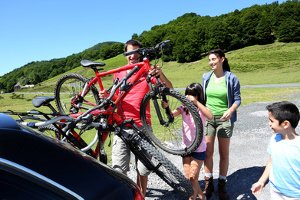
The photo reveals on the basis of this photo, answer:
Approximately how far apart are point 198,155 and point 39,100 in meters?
2.11

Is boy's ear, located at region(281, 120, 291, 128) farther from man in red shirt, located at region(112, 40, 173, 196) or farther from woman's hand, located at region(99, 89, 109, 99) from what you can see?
woman's hand, located at region(99, 89, 109, 99)

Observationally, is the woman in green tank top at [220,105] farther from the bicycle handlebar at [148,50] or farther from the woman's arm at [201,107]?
the bicycle handlebar at [148,50]

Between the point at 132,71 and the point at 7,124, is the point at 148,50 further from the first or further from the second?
the point at 7,124

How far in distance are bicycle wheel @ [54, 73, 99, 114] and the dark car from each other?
9.64ft

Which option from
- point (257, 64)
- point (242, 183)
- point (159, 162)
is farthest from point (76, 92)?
point (257, 64)

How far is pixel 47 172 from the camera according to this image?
5.77 feet

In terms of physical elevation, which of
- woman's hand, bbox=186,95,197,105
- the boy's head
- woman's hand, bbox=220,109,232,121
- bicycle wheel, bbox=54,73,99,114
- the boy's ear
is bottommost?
woman's hand, bbox=220,109,232,121

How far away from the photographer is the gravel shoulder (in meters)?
4.99

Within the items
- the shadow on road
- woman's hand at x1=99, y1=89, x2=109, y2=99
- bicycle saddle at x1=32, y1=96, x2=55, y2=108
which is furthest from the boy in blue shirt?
bicycle saddle at x1=32, y1=96, x2=55, y2=108

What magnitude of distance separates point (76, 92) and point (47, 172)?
4240 mm

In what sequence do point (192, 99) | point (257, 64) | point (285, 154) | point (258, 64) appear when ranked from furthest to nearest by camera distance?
point (257, 64)
point (258, 64)
point (192, 99)
point (285, 154)

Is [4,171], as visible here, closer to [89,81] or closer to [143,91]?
[143,91]

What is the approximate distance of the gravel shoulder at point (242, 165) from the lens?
16.4ft

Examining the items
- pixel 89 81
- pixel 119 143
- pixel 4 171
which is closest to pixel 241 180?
pixel 119 143
